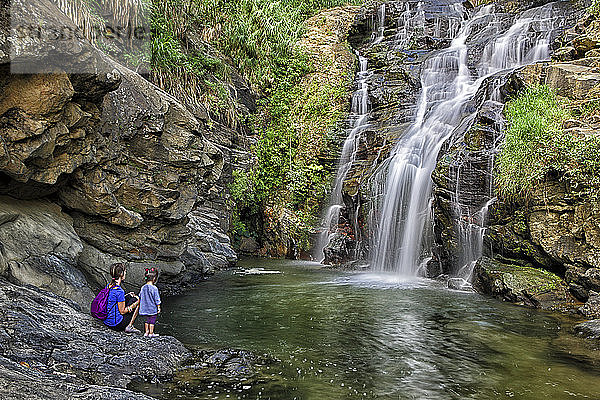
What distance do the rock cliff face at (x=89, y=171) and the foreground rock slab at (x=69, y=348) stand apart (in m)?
0.97

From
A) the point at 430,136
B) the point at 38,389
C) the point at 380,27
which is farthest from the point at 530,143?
the point at 380,27

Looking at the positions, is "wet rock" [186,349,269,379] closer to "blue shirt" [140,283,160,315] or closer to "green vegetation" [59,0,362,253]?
"blue shirt" [140,283,160,315]

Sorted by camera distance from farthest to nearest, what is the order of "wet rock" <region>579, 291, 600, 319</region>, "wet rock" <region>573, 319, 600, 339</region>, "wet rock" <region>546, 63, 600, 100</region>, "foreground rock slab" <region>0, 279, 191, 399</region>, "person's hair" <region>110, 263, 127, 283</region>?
"wet rock" <region>546, 63, 600, 100</region> < "wet rock" <region>579, 291, 600, 319</region> < "wet rock" <region>573, 319, 600, 339</region> < "person's hair" <region>110, 263, 127, 283</region> < "foreground rock slab" <region>0, 279, 191, 399</region>

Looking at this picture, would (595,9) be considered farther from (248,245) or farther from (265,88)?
(248,245)

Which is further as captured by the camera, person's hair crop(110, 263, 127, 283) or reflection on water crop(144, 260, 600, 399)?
person's hair crop(110, 263, 127, 283)

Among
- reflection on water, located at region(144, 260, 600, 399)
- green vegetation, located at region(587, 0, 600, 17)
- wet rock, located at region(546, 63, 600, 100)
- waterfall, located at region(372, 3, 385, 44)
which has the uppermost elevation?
waterfall, located at region(372, 3, 385, 44)

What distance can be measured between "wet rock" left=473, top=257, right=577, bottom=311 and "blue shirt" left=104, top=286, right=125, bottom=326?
7375mm

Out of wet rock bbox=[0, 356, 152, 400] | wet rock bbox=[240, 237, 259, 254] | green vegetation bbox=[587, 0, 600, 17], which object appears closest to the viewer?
wet rock bbox=[0, 356, 152, 400]

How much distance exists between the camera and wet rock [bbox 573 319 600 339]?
21.7ft

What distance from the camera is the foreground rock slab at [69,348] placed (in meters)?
3.92

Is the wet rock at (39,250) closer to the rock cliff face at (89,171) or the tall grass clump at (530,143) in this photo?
the rock cliff face at (89,171)

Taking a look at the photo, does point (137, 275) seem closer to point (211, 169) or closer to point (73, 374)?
point (211, 169)

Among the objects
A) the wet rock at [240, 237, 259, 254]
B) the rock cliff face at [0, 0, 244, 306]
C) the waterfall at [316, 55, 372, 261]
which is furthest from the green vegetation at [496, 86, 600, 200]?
the wet rock at [240, 237, 259, 254]

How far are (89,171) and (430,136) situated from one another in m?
10.4
